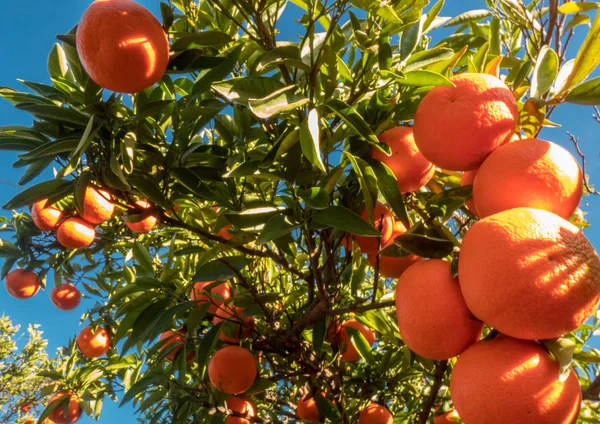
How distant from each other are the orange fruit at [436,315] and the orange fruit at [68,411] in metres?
2.58

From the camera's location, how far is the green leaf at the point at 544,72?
1065mm

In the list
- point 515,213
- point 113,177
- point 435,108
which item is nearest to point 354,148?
point 435,108

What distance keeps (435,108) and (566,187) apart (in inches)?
12.0

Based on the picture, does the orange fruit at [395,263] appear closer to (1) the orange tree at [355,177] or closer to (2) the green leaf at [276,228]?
(1) the orange tree at [355,177]

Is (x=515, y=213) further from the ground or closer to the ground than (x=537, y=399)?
further from the ground

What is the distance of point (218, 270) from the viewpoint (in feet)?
5.10

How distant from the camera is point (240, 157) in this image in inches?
56.1

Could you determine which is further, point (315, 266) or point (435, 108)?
point (315, 266)

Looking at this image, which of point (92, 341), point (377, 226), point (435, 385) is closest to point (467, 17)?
point (377, 226)

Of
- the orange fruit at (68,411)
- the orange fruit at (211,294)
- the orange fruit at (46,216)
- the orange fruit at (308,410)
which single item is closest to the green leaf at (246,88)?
the orange fruit at (211,294)

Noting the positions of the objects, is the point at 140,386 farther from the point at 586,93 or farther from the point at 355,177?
the point at 586,93

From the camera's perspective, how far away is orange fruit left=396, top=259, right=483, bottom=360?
3.05 feet

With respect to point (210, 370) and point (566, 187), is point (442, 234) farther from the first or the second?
point (210, 370)

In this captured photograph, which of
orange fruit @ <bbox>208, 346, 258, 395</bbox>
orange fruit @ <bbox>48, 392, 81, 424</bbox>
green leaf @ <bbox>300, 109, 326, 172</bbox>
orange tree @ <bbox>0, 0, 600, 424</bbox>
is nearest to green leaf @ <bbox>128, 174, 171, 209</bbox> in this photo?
orange tree @ <bbox>0, 0, 600, 424</bbox>
